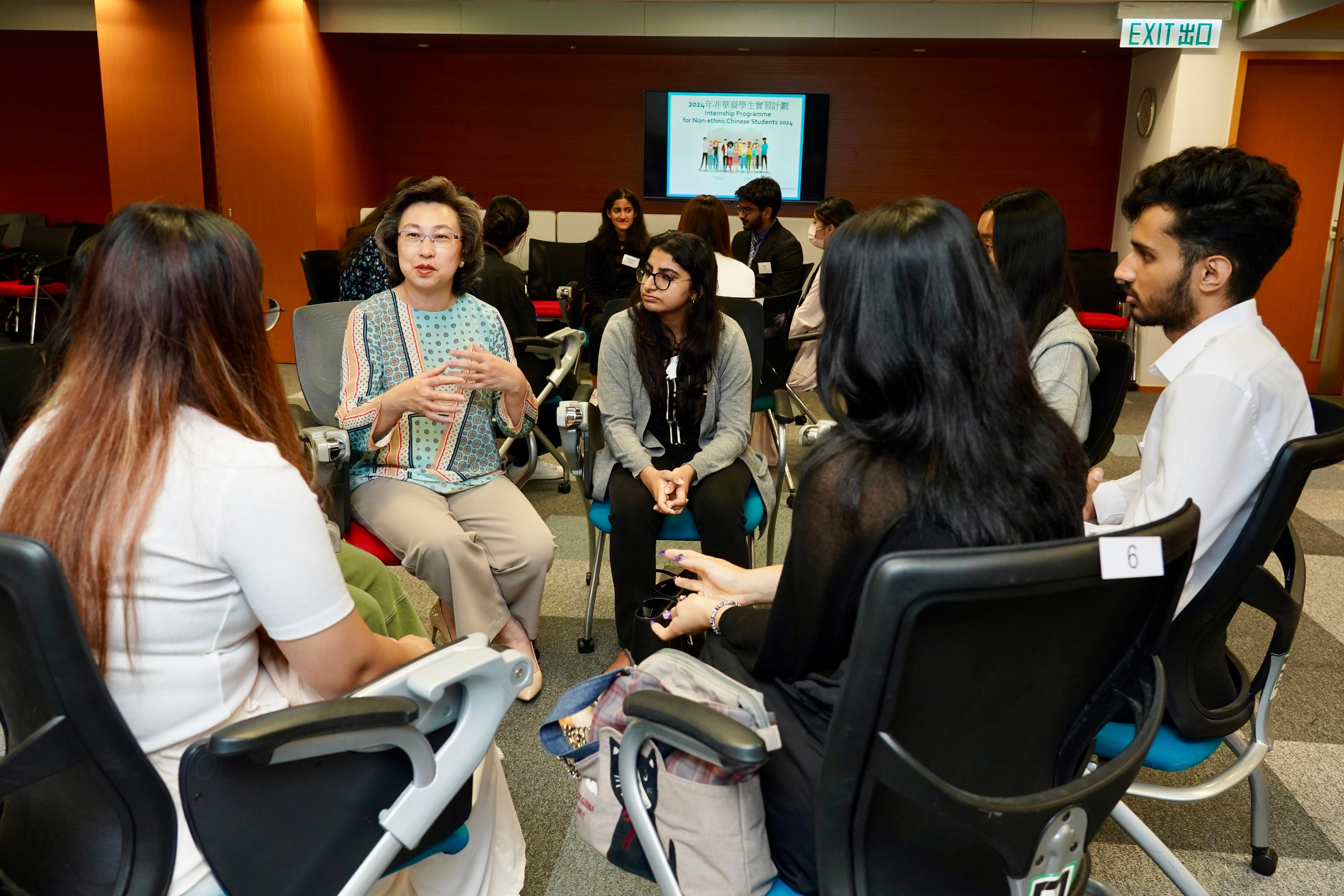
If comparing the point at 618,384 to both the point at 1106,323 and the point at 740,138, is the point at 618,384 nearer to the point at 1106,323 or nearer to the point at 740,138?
the point at 1106,323

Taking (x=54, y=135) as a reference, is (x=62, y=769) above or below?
below

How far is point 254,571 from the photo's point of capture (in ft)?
3.57

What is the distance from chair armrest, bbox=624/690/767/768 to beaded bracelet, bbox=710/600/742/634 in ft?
1.32

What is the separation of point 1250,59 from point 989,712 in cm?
757

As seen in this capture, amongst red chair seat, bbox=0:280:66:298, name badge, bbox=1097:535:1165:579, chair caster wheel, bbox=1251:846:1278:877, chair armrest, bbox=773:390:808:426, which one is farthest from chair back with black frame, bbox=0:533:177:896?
red chair seat, bbox=0:280:66:298

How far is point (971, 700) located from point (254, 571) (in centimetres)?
77

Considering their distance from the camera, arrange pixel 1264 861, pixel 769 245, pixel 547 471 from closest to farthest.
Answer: pixel 1264 861
pixel 547 471
pixel 769 245

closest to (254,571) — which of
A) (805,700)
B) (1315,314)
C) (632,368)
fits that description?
(805,700)

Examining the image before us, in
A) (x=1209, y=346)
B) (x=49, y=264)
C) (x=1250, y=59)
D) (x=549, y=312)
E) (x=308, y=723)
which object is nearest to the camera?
(x=308, y=723)

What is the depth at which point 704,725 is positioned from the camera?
1041mm

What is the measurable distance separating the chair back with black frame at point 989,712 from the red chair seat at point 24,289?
8587 millimetres

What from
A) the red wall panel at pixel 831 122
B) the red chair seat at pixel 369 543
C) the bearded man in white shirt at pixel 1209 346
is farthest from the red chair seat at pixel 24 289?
the bearded man in white shirt at pixel 1209 346

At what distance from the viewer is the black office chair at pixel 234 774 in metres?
0.92

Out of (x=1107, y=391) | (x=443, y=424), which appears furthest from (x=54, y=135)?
(x=1107, y=391)
